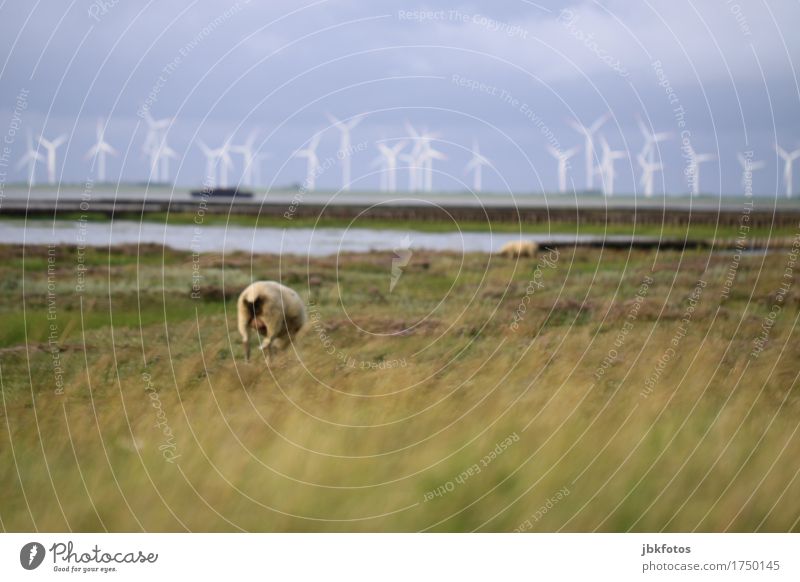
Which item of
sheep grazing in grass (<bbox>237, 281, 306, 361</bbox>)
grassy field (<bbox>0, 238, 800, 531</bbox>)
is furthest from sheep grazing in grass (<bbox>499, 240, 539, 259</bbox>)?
grassy field (<bbox>0, 238, 800, 531</bbox>)

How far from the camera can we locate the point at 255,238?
3194cm

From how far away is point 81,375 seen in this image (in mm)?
8203

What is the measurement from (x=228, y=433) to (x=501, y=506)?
78.8 inches

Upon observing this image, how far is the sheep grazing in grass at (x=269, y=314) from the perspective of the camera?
33.3 feet

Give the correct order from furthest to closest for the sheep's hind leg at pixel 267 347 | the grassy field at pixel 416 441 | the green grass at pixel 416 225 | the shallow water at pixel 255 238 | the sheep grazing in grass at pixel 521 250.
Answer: the green grass at pixel 416 225 < the shallow water at pixel 255 238 < the sheep grazing in grass at pixel 521 250 < the sheep's hind leg at pixel 267 347 < the grassy field at pixel 416 441

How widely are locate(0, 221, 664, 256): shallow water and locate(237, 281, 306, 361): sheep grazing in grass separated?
14.6 meters

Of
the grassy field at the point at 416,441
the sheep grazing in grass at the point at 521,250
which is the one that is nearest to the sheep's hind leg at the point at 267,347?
the grassy field at the point at 416,441

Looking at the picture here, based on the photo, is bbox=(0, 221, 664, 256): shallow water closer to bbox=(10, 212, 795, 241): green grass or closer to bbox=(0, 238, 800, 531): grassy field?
bbox=(10, 212, 795, 241): green grass

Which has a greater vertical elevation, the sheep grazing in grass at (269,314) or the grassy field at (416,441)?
the sheep grazing in grass at (269,314)

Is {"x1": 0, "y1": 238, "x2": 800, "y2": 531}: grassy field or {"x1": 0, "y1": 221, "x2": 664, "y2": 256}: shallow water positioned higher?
{"x1": 0, "y1": 221, "x2": 664, "y2": 256}: shallow water

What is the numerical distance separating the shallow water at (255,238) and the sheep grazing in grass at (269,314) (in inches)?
574

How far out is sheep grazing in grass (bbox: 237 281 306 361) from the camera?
10.2 meters

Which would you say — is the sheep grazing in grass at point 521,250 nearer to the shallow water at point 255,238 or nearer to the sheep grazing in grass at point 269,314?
the shallow water at point 255,238

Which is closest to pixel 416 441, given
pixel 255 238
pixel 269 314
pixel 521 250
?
pixel 269 314
